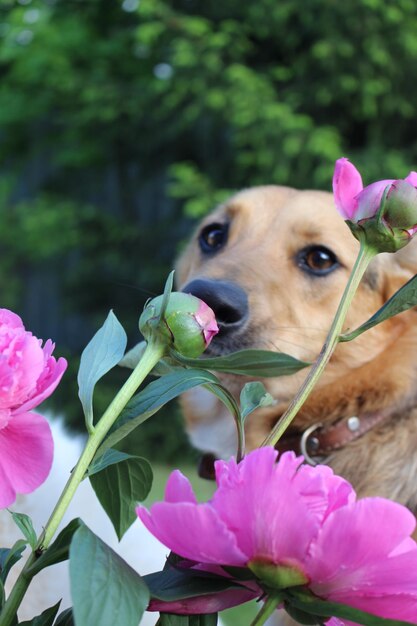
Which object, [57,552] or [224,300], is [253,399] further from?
[224,300]

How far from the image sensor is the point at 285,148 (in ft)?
17.8

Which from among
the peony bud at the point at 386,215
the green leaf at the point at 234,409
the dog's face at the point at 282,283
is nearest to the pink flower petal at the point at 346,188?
the peony bud at the point at 386,215

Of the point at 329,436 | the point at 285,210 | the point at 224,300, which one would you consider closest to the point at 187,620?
the point at 224,300

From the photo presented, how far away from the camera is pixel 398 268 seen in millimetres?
2277

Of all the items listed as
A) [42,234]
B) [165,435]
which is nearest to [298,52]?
[42,234]

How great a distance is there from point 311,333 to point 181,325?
5.78 ft

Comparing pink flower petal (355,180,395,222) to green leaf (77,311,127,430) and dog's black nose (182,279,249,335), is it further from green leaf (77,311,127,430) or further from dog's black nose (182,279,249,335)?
dog's black nose (182,279,249,335)

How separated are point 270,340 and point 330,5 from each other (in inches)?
166

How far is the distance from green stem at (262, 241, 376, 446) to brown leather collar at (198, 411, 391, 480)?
58.5 inches

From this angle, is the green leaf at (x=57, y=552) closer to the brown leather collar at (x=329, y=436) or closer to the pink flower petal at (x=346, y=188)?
the pink flower petal at (x=346, y=188)

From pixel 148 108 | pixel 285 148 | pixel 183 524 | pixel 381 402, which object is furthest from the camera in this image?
pixel 148 108

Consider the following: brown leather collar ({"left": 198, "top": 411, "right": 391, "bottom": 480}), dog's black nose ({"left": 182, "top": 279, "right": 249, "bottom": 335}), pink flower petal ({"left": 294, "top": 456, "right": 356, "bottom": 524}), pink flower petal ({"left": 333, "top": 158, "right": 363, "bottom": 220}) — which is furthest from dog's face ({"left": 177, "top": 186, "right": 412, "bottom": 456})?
pink flower petal ({"left": 294, "top": 456, "right": 356, "bottom": 524})

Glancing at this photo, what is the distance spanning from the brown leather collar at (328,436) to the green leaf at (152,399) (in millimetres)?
1498

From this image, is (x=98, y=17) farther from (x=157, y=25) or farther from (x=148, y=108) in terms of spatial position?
(x=157, y=25)
